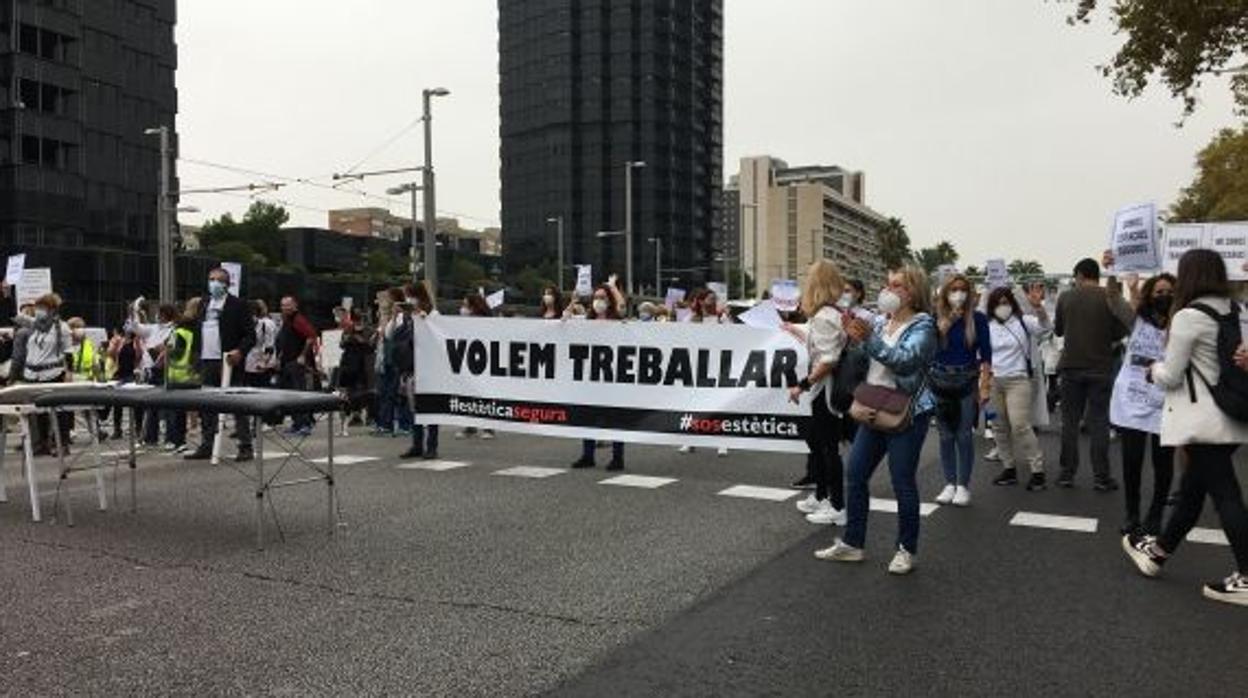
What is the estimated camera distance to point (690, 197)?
140750mm

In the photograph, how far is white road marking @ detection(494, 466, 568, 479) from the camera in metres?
10.9

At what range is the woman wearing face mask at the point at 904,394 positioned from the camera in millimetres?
6588

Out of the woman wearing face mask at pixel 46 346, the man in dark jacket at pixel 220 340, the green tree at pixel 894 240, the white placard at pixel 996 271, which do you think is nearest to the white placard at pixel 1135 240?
the white placard at pixel 996 271

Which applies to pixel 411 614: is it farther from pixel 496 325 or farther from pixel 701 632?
pixel 496 325

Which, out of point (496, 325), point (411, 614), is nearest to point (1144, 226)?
point (496, 325)

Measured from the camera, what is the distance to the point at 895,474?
672 cm

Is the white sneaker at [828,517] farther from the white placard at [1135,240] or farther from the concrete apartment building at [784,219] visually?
the concrete apartment building at [784,219]

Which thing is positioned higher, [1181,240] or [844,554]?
[1181,240]

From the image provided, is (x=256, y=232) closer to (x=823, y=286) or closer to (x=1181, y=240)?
(x=1181, y=240)

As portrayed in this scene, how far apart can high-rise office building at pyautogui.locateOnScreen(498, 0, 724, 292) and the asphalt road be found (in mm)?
109877

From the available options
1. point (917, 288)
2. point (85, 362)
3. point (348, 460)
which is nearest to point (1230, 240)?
point (917, 288)

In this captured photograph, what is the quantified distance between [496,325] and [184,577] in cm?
562

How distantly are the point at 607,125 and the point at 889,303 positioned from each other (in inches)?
4928

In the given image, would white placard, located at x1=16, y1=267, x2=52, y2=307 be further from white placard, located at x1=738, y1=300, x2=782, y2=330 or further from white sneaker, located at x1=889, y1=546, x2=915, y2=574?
white sneaker, located at x1=889, y1=546, x2=915, y2=574
